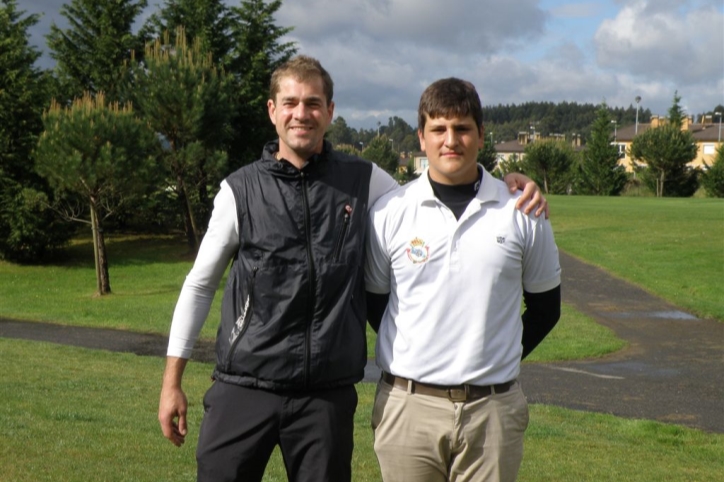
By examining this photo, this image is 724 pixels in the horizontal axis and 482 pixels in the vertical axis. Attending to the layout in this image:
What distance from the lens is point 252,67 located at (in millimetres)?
39406

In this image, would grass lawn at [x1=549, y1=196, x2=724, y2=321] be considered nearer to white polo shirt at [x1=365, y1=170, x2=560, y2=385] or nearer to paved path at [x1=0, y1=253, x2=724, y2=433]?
paved path at [x1=0, y1=253, x2=724, y2=433]

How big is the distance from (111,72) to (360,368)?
117ft

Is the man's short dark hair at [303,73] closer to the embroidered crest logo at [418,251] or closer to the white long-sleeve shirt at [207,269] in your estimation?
the white long-sleeve shirt at [207,269]

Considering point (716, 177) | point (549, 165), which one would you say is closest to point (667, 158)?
point (716, 177)

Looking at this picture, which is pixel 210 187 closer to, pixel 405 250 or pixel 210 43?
pixel 210 43

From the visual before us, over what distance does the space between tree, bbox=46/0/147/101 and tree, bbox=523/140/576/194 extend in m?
46.9

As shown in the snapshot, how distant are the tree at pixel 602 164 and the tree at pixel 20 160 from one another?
157 ft

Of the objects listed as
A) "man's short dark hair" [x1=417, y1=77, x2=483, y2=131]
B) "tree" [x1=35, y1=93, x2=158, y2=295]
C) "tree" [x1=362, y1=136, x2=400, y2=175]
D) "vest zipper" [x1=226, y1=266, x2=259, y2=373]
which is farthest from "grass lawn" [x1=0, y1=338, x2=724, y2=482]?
"tree" [x1=362, y1=136, x2=400, y2=175]

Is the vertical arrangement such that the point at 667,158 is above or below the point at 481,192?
above

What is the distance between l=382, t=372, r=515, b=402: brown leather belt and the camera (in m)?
3.64

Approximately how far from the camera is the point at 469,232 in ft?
12.0

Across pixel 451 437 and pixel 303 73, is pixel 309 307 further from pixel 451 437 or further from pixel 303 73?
pixel 303 73

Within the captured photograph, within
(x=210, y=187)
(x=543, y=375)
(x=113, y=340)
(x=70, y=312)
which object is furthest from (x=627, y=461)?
(x=210, y=187)

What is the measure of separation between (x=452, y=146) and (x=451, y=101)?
0.18 meters
